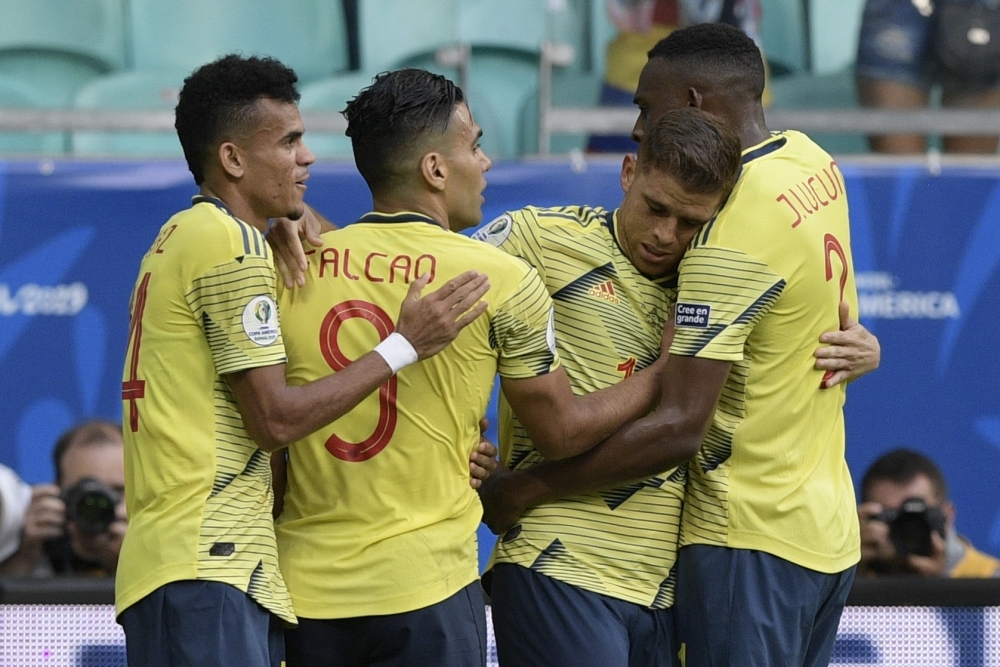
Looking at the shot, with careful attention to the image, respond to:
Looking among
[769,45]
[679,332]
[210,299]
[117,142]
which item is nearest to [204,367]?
[210,299]

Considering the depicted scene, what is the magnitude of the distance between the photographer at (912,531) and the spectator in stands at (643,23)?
5.95 ft

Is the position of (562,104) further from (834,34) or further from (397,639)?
(397,639)

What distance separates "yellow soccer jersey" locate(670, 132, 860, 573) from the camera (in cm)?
300

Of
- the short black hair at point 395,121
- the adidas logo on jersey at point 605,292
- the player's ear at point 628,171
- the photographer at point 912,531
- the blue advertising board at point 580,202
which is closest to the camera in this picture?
the short black hair at point 395,121

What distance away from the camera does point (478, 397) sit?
3053 mm

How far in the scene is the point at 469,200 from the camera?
3.14 meters

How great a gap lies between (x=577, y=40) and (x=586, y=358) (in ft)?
8.98

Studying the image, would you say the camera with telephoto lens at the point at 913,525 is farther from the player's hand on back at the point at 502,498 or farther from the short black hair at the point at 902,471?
the player's hand on back at the point at 502,498

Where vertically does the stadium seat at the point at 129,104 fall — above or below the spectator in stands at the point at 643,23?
below

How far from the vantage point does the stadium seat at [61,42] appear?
567 centimetres

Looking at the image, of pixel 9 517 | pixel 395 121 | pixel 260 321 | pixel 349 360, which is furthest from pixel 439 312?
pixel 9 517

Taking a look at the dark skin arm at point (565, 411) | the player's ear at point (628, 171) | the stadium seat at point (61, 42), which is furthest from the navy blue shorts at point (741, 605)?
the stadium seat at point (61, 42)

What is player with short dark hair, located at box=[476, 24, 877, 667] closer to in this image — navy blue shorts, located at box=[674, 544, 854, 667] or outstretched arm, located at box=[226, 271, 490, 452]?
Result: navy blue shorts, located at box=[674, 544, 854, 667]

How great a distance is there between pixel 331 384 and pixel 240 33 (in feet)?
10.9
